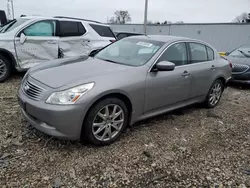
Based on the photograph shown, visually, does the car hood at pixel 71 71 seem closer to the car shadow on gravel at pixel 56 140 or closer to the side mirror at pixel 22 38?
the car shadow on gravel at pixel 56 140

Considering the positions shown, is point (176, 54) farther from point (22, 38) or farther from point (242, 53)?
point (242, 53)

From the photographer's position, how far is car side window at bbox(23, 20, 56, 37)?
5770 mm

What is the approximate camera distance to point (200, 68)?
4148 mm

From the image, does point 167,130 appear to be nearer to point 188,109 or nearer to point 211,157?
point 211,157

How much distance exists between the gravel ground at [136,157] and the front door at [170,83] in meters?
0.47

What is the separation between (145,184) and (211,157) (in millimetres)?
1122

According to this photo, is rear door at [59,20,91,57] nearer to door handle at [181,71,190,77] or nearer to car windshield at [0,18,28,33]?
car windshield at [0,18,28,33]

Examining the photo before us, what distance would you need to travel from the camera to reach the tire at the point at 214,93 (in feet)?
15.2

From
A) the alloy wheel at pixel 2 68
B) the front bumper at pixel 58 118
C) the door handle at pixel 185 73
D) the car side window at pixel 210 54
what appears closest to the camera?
the front bumper at pixel 58 118

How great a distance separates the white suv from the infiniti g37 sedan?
2648 millimetres

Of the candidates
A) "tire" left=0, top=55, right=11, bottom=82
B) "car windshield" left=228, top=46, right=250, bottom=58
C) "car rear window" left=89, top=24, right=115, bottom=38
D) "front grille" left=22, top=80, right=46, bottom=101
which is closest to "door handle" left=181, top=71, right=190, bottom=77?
"front grille" left=22, top=80, right=46, bottom=101

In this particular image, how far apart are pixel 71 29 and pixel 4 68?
2.16 meters

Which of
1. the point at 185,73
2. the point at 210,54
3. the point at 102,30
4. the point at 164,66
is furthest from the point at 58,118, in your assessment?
the point at 102,30

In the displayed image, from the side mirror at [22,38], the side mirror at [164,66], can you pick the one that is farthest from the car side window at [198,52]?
the side mirror at [22,38]
